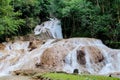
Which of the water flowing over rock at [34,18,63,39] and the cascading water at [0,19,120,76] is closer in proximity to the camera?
the cascading water at [0,19,120,76]

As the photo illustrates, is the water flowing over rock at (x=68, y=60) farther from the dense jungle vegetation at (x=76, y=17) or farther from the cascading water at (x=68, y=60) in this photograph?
the dense jungle vegetation at (x=76, y=17)

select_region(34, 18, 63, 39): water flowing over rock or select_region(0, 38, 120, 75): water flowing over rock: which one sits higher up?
select_region(34, 18, 63, 39): water flowing over rock

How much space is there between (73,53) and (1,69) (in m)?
6.60

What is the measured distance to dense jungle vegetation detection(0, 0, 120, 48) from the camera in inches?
1088

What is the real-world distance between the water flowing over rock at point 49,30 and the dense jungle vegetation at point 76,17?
2.44 feet

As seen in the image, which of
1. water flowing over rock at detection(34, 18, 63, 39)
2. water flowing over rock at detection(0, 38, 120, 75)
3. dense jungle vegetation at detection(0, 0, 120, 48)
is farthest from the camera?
water flowing over rock at detection(34, 18, 63, 39)

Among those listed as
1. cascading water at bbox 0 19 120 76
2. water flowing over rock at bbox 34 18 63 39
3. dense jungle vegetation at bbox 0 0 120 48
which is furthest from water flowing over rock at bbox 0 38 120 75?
water flowing over rock at bbox 34 18 63 39

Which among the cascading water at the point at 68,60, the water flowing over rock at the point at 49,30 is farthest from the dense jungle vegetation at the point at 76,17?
the cascading water at the point at 68,60

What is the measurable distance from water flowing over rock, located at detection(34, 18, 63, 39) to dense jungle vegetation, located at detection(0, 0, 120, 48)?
2.44ft

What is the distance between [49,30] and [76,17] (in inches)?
189

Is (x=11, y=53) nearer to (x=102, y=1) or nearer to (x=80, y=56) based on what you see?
(x=80, y=56)

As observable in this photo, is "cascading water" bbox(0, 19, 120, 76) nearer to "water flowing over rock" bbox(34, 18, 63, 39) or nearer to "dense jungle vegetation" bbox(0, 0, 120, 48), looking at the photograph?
"dense jungle vegetation" bbox(0, 0, 120, 48)

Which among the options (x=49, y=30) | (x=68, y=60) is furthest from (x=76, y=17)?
(x=68, y=60)

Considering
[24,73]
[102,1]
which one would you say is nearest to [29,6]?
[102,1]
